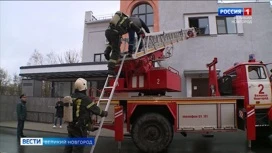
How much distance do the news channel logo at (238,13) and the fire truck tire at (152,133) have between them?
38.2 ft

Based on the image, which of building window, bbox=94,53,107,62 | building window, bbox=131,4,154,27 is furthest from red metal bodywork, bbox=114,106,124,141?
building window, bbox=94,53,107,62

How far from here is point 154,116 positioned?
9.63 metres

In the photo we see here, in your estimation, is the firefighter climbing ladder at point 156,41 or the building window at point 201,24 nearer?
the firefighter climbing ladder at point 156,41

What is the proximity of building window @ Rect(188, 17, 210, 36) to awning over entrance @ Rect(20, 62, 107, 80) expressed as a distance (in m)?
5.96

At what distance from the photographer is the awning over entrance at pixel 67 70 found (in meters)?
20.1

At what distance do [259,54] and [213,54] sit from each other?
2.62m

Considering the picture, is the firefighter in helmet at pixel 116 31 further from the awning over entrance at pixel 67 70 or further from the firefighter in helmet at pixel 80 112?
the awning over entrance at pixel 67 70

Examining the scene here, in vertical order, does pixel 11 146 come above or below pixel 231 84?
below

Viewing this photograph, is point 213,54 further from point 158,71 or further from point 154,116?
point 154,116

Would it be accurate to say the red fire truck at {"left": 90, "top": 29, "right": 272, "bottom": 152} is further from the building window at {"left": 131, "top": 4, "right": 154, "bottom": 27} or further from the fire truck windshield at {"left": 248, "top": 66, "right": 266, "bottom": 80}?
the building window at {"left": 131, "top": 4, "right": 154, "bottom": 27}

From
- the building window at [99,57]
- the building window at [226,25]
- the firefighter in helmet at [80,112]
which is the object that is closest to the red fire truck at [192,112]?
the firefighter in helmet at [80,112]

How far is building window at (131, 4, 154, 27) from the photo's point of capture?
2187cm

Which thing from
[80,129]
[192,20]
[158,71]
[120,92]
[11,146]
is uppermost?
[192,20]

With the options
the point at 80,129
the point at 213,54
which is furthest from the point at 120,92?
the point at 213,54
